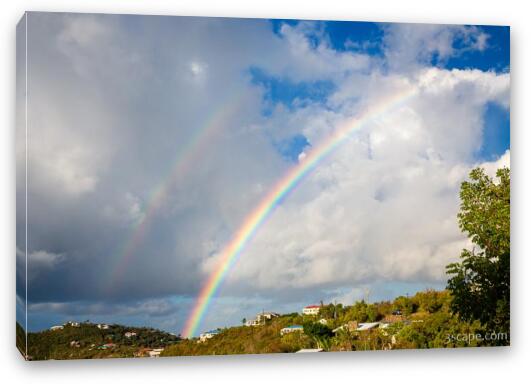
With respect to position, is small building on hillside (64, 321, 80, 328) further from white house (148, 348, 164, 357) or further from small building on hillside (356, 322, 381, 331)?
small building on hillside (356, 322, 381, 331)

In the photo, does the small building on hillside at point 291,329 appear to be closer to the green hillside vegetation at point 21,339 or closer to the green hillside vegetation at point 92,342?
the green hillside vegetation at point 92,342

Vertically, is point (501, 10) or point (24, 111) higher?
point (501, 10)

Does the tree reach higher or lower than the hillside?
higher

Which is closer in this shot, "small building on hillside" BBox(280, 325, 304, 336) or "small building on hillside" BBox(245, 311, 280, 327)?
"small building on hillside" BBox(245, 311, 280, 327)

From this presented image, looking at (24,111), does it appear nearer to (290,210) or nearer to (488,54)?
(290,210)

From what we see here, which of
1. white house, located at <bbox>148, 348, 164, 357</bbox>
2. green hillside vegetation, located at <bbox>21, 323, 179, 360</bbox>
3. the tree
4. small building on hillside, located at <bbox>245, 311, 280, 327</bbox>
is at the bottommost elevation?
white house, located at <bbox>148, 348, 164, 357</bbox>

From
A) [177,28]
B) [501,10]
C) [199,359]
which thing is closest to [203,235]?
[199,359]

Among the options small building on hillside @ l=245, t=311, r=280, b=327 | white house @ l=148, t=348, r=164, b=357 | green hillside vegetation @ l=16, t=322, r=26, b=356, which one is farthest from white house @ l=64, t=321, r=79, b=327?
small building on hillside @ l=245, t=311, r=280, b=327
